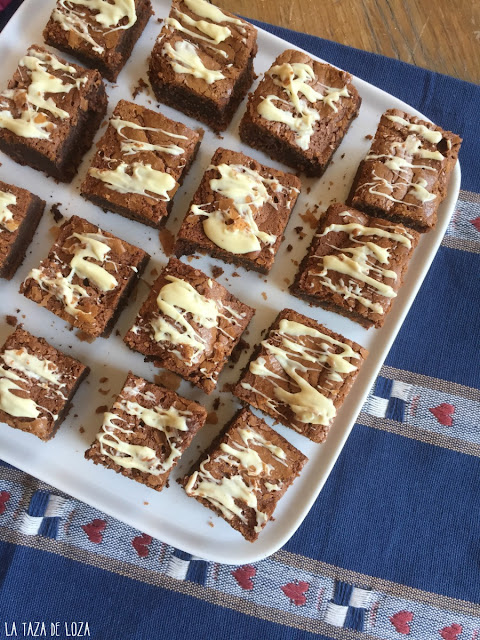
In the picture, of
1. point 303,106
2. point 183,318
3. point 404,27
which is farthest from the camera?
point 404,27

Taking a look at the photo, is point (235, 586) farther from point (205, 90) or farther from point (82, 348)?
point (205, 90)

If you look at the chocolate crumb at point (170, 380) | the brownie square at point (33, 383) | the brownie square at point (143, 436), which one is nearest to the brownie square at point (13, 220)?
the brownie square at point (33, 383)

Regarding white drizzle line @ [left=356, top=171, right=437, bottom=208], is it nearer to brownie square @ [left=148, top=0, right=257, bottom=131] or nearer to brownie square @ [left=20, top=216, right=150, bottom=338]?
brownie square @ [left=148, top=0, right=257, bottom=131]

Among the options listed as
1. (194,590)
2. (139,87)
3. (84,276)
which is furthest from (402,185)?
(194,590)

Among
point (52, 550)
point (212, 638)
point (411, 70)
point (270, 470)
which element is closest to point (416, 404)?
point (270, 470)

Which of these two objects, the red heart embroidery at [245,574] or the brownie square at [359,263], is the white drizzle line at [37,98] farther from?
the red heart embroidery at [245,574]

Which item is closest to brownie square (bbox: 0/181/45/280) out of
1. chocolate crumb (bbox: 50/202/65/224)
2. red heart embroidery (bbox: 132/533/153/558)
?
chocolate crumb (bbox: 50/202/65/224)

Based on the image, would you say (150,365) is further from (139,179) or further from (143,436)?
(139,179)
